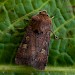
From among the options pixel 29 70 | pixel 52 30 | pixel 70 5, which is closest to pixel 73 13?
pixel 70 5

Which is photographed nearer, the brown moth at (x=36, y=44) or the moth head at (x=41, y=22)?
the brown moth at (x=36, y=44)

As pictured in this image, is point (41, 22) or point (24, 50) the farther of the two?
point (41, 22)

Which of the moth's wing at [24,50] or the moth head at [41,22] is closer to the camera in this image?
the moth's wing at [24,50]

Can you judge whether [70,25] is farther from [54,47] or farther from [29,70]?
[29,70]

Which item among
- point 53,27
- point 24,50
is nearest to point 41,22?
point 53,27

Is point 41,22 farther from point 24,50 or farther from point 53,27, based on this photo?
point 24,50

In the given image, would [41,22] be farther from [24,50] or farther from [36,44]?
[24,50]

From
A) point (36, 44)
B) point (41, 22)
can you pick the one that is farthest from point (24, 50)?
point (41, 22)

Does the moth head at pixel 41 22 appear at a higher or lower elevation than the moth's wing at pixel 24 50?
higher

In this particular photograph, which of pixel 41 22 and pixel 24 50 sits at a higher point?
pixel 41 22
